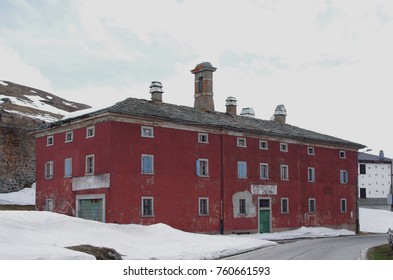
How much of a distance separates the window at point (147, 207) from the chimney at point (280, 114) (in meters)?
20.3

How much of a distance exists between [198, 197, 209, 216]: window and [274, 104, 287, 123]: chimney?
1597cm

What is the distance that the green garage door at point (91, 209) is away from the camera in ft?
111

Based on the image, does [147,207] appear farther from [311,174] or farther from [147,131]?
[311,174]

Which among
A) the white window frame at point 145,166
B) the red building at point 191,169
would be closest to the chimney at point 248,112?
the red building at point 191,169

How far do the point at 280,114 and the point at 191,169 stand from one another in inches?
651

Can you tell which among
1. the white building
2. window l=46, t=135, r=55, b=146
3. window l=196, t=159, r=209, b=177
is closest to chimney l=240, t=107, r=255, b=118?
window l=196, t=159, r=209, b=177

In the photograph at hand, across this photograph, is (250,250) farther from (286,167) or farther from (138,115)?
(286,167)

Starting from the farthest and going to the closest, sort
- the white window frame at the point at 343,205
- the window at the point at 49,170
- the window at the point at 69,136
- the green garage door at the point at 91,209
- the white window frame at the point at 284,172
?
the white window frame at the point at 343,205
the white window frame at the point at 284,172
the window at the point at 49,170
the window at the point at 69,136
the green garage door at the point at 91,209

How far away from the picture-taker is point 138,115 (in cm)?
3475

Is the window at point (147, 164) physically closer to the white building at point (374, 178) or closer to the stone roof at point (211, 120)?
the stone roof at point (211, 120)

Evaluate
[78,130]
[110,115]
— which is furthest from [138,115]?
Result: [78,130]

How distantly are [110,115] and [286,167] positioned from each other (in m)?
17.1

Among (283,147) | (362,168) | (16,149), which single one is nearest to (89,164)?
(283,147)

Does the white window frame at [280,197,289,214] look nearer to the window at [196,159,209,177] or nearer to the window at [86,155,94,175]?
the window at [196,159,209,177]
